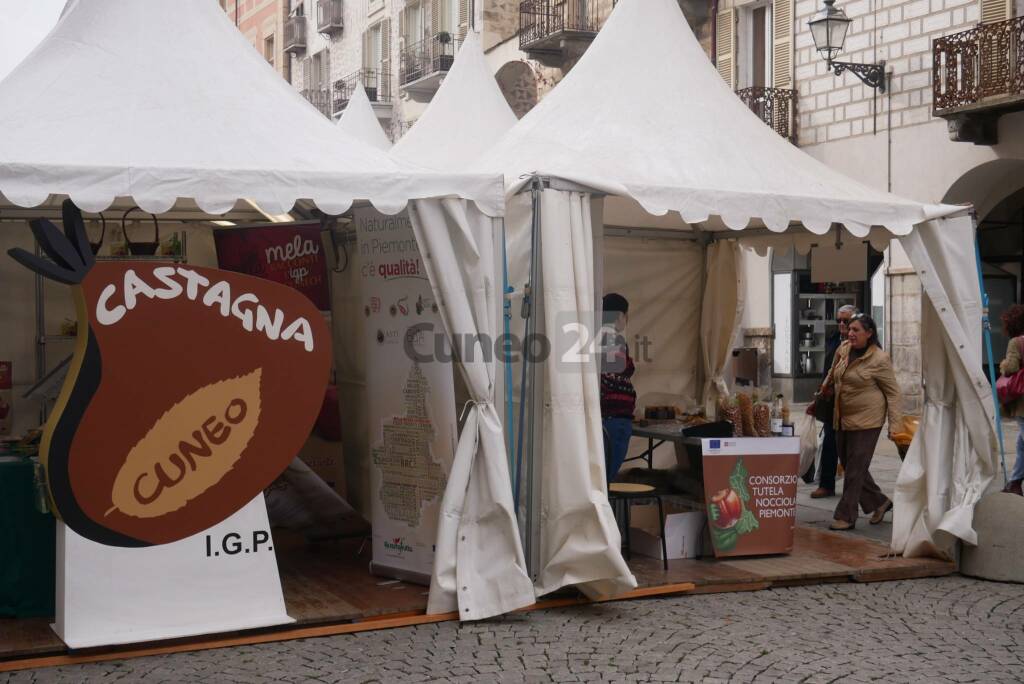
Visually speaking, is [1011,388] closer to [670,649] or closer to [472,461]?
[670,649]

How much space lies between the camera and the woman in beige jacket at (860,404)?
9000mm

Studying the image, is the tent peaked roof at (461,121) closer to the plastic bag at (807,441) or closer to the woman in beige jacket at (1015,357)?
the plastic bag at (807,441)

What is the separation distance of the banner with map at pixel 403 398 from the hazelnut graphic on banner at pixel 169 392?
707 mm

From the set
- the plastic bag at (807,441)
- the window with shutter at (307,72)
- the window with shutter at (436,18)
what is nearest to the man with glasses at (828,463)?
the plastic bag at (807,441)

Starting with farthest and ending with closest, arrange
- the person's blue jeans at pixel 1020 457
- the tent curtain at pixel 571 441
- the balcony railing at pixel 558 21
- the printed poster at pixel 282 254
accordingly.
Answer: the balcony railing at pixel 558 21 < the person's blue jeans at pixel 1020 457 < the printed poster at pixel 282 254 < the tent curtain at pixel 571 441

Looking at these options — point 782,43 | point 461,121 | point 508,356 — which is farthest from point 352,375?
point 782,43

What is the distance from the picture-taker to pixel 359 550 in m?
8.27

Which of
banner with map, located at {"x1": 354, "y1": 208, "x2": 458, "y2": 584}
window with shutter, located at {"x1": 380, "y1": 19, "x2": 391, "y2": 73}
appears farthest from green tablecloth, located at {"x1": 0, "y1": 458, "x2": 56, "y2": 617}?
window with shutter, located at {"x1": 380, "y1": 19, "x2": 391, "y2": 73}

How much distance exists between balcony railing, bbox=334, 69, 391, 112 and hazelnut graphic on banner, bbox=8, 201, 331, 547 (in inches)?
1076

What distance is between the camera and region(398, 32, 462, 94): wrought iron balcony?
2930 centimetres

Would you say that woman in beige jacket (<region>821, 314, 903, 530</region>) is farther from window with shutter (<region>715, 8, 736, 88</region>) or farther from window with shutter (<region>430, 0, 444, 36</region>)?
window with shutter (<region>430, 0, 444, 36</region>)

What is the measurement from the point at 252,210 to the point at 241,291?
317 cm

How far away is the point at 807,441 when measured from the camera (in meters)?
11.3

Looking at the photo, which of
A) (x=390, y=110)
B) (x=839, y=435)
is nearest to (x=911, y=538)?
(x=839, y=435)
